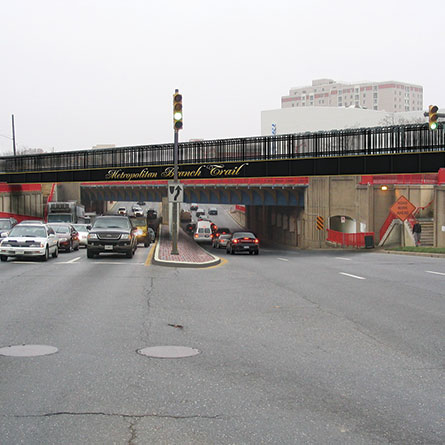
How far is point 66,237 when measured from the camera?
3450 centimetres

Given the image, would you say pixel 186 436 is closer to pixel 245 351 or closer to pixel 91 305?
pixel 245 351

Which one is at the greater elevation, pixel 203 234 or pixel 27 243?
pixel 27 243

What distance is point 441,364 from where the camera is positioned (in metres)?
8.34

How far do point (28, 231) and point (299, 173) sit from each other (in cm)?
1595

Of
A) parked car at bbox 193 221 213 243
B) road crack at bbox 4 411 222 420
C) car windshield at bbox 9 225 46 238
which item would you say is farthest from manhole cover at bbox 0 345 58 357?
parked car at bbox 193 221 213 243

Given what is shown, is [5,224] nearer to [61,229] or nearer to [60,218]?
[61,229]

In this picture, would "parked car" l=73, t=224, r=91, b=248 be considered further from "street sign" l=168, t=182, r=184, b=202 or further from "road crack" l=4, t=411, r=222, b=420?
"road crack" l=4, t=411, r=222, b=420

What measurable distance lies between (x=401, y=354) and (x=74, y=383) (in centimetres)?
455

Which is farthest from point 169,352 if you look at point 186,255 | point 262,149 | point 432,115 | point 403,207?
point 262,149

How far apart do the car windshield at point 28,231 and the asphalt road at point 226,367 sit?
36.5 feet

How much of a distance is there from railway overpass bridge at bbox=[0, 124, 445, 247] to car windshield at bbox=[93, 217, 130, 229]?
410 inches

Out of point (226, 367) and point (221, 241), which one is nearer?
point (226, 367)

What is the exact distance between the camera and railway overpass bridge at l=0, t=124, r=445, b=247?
3466 centimetres

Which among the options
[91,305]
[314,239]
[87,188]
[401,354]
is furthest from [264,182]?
[401,354]
